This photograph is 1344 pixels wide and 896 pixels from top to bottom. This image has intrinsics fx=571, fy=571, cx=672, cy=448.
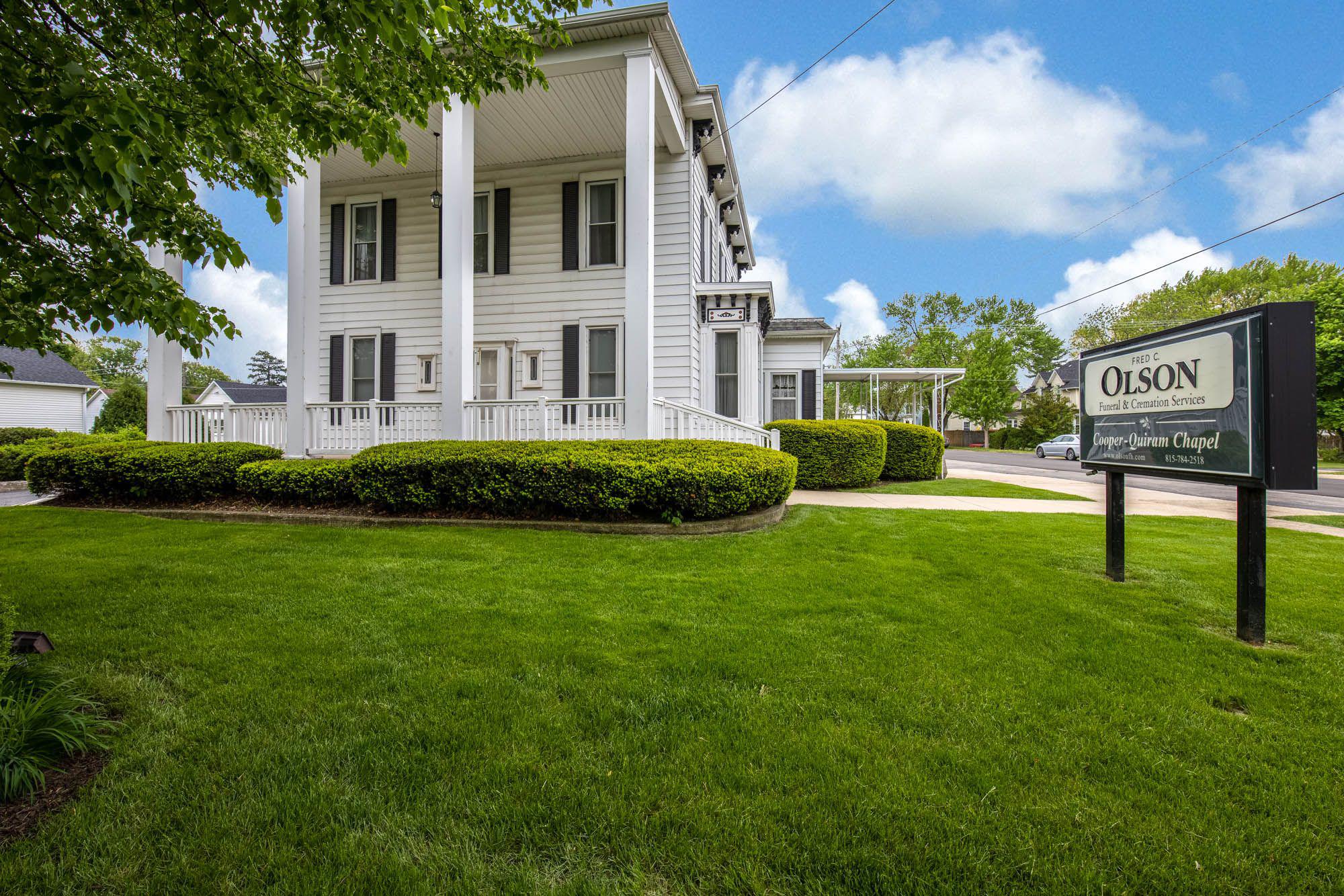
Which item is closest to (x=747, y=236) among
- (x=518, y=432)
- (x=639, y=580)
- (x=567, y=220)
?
(x=567, y=220)

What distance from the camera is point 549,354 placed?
35.1 feet

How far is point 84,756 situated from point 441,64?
13.9 ft

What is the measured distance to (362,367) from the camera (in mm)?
11352

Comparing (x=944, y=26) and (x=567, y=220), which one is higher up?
(x=944, y=26)

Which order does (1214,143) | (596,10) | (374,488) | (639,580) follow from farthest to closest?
1. (1214,143)
2. (596,10)
3. (374,488)
4. (639,580)

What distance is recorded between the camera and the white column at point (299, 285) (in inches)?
344

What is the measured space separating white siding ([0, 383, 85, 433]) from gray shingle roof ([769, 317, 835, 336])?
1056 inches

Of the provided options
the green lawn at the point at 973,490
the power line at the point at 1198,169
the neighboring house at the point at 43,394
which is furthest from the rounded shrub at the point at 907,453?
the neighboring house at the point at 43,394

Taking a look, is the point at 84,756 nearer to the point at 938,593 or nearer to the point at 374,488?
the point at 938,593

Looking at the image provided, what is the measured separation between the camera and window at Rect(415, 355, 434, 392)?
1108 centimetres

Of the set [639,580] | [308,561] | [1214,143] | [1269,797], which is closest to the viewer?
[1269,797]

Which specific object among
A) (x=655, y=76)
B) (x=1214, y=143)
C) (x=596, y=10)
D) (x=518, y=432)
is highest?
(x=1214, y=143)

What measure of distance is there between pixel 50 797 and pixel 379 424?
26.5ft

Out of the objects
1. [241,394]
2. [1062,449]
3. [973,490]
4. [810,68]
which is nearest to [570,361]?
[810,68]
